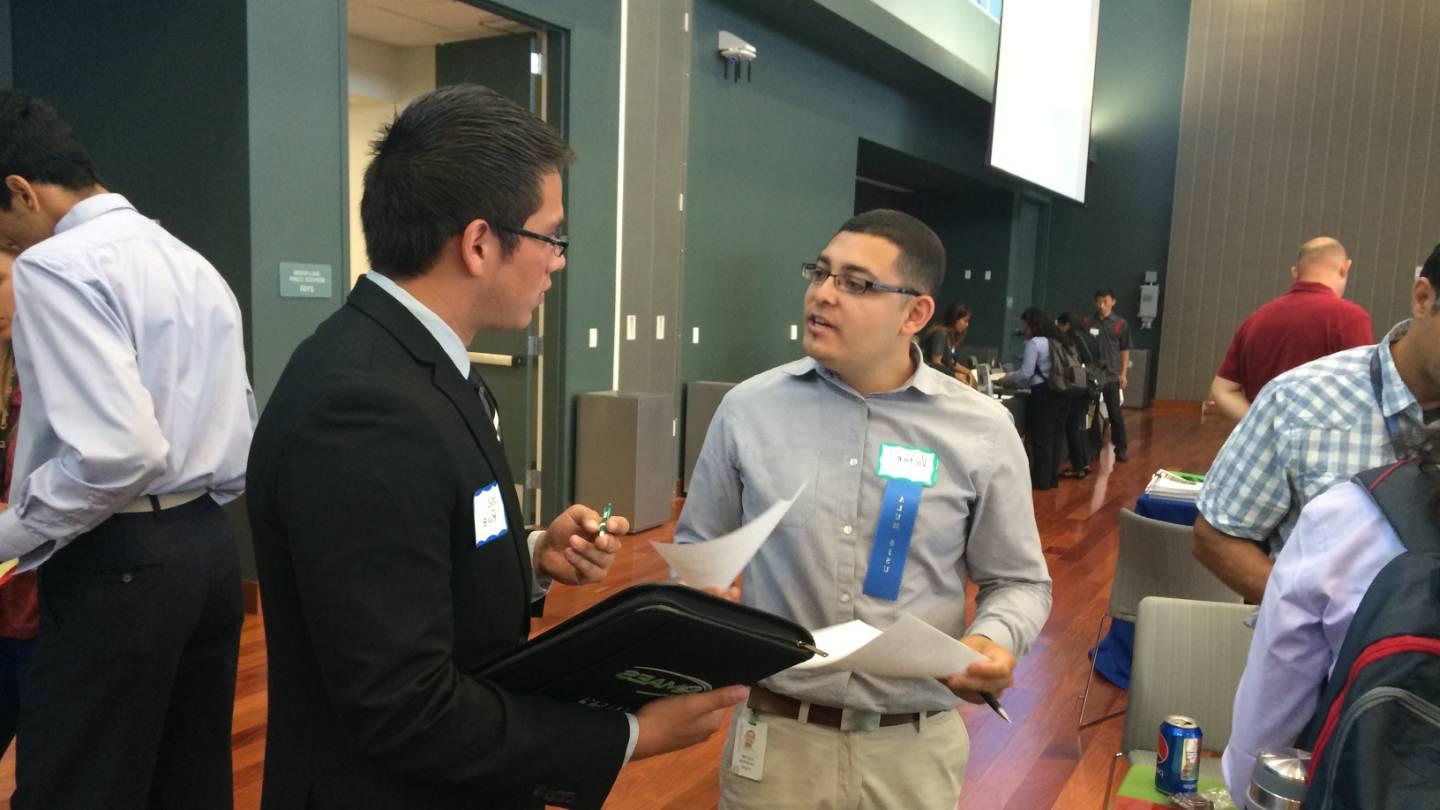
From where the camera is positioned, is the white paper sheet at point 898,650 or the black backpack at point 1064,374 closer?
the white paper sheet at point 898,650

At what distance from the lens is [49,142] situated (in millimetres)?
1833

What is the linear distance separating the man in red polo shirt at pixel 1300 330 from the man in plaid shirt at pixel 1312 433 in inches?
86.3

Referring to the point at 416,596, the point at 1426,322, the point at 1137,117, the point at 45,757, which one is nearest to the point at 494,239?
the point at 416,596

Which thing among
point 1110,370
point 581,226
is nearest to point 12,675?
point 581,226

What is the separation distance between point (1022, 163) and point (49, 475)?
932cm

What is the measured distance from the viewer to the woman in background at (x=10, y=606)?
1.90 meters

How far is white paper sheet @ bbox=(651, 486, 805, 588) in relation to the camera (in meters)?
1.32

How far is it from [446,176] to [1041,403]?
24.1 ft

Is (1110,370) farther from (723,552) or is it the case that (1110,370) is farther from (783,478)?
(723,552)

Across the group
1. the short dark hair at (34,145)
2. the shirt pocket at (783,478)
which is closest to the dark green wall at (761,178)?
the short dark hair at (34,145)

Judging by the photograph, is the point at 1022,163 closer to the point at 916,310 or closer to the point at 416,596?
the point at 916,310

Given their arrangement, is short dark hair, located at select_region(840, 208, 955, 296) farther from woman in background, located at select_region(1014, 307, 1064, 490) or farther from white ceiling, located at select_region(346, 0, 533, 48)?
woman in background, located at select_region(1014, 307, 1064, 490)

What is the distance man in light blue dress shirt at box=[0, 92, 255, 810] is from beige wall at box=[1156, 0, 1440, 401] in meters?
14.5

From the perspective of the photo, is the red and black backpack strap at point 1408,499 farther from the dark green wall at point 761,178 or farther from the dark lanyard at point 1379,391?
the dark green wall at point 761,178
